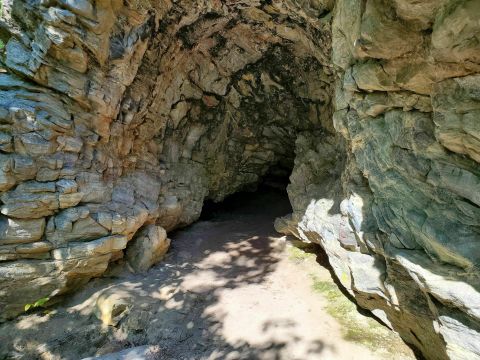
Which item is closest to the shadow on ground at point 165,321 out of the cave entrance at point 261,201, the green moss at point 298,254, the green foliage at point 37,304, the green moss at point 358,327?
the green foliage at point 37,304

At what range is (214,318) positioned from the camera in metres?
6.28

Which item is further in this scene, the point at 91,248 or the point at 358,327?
the point at 91,248

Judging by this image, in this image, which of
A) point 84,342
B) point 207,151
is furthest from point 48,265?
point 207,151

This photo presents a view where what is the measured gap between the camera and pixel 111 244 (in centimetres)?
718

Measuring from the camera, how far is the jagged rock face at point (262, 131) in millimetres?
3656

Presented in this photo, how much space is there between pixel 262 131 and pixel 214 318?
295 inches

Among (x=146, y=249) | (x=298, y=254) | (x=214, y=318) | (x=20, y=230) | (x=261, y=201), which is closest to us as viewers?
(x=20, y=230)

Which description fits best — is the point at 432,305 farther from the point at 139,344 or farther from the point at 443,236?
the point at 139,344

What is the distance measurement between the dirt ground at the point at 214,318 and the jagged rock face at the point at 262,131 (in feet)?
1.68

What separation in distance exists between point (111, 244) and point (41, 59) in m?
4.33

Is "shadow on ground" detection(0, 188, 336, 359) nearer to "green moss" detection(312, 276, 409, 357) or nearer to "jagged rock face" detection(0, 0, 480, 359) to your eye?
"jagged rock face" detection(0, 0, 480, 359)

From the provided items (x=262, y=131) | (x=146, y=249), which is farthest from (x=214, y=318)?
(x=262, y=131)

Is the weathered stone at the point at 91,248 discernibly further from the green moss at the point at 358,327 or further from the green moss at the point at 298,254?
the green moss at the point at 358,327

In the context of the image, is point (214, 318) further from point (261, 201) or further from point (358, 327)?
point (261, 201)
